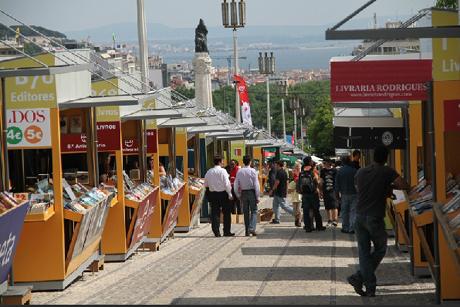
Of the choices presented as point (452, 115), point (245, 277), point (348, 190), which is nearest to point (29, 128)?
point (245, 277)

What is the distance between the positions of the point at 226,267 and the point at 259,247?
4491 millimetres

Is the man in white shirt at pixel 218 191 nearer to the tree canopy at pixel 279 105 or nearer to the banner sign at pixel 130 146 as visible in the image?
the banner sign at pixel 130 146

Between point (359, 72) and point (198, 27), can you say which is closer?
point (359, 72)

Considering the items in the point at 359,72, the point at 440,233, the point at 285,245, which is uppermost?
the point at 359,72

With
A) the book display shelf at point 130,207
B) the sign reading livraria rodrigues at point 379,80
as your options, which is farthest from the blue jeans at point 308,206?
the sign reading livraria rodrigues at point 379,80

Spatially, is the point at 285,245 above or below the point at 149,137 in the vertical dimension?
below

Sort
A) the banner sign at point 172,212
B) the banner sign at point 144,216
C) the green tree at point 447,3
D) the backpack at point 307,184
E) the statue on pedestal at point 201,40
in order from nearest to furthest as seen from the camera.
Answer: the banner sign at point 144,216 < the banner sign at point 172,212 < the green tree at point 447,3 < the backpack at point 307,184 < the statue on pedestal at point 201,40

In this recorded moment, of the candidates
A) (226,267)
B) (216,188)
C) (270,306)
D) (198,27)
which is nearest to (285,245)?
(216,188)

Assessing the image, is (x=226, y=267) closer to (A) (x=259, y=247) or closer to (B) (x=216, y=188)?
(A) (x=259, y=247)

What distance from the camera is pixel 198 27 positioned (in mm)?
75125

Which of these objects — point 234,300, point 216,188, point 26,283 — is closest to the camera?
point 234,300

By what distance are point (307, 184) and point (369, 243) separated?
13.8 meters

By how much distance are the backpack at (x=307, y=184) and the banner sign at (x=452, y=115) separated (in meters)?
15.1

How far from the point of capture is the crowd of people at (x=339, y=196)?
14.7m
